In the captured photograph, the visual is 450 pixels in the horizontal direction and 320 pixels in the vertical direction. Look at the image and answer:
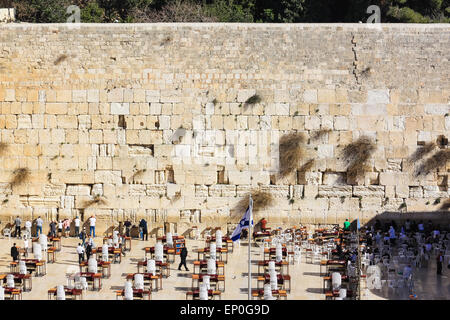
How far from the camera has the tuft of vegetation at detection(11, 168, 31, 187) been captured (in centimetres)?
3134

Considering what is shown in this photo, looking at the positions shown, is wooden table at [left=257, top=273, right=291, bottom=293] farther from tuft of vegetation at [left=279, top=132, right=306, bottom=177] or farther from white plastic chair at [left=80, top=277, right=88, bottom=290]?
tuft of vegetation at [left=279, top=132, right=306, bottom=177]

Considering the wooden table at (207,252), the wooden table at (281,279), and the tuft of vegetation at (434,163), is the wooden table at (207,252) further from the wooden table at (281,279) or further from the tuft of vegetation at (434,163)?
the tuft of vegetation at (434,163)

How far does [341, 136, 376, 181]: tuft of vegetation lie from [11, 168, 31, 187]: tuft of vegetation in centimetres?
881

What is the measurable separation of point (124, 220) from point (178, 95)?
3800mm

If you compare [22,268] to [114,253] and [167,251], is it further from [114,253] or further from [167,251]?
[167,251]

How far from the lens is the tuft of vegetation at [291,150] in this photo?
30938mm

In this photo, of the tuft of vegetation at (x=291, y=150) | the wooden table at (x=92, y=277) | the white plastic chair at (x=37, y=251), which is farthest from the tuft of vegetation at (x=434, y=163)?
the white plastic chair at (x=37, y=251)

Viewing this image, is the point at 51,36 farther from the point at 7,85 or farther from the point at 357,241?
the point at 357,241

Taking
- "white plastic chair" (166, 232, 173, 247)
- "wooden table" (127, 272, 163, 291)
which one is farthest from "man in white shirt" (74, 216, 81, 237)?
"wooden table" (127, 272, 163, 291)

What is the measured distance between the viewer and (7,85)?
31.3 m

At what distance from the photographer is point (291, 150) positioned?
3098cm

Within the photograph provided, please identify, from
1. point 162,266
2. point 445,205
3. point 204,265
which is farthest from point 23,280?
point 445,205

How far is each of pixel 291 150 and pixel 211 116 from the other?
2402mm
